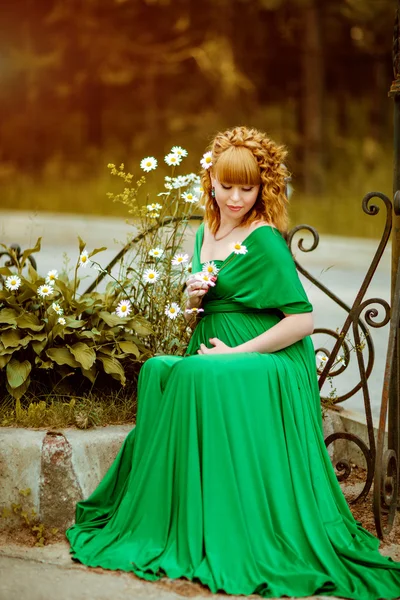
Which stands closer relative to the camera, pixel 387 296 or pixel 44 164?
pixel 387 296

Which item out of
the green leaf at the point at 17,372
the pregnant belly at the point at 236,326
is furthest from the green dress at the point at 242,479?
the green leaf at the point at 17,372

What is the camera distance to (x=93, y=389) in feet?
13.4

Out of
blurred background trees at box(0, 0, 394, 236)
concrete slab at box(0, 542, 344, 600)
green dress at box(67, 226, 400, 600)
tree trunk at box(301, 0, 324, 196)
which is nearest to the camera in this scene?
concrete slab at box(0, 542, 344, 600)

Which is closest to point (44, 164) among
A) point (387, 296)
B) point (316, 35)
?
point (316, 35)

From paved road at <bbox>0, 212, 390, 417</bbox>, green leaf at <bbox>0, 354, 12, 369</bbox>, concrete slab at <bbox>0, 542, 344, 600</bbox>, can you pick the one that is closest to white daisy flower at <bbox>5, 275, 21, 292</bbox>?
green leaf at <bbox>0, 354, 12, 369</bbox>

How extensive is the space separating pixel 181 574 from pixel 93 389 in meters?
1.19

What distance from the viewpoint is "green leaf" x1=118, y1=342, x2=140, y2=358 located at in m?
3.98

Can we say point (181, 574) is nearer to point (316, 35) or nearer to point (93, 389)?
point (93, 389)

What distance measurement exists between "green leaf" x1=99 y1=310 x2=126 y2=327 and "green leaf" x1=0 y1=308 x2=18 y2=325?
1.19 ft

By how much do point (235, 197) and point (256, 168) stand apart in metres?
0.13

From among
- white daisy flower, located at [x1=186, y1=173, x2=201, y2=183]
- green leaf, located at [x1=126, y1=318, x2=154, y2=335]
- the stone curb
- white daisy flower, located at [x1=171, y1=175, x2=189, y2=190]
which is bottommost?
the stone curb

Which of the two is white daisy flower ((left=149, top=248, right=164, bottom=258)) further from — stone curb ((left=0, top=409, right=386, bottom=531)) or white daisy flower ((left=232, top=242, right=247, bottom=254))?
stone curb ((left=0, top=409, right=386, bottom=531))

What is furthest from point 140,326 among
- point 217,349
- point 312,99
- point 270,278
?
point 312,99

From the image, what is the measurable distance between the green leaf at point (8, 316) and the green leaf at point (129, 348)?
1.48 feet
